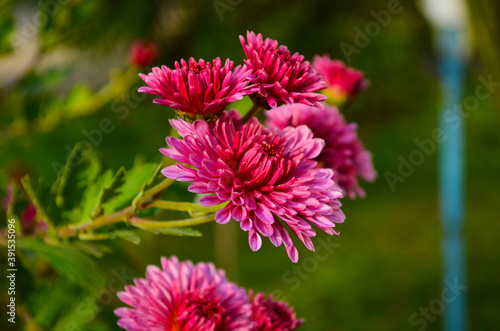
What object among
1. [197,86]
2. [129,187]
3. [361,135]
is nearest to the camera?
[197,86]

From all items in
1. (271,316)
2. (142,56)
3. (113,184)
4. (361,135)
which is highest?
(361,135)

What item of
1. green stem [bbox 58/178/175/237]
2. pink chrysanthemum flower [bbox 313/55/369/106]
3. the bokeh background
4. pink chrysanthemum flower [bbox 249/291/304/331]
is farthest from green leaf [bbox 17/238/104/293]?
the bokeh background

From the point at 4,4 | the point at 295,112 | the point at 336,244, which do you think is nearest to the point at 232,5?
the point at 336,244

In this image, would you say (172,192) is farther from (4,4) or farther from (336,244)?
(336,244)

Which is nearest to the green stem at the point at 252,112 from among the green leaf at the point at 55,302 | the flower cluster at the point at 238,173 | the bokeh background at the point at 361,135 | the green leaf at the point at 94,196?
the flower cluster at the point at 238,173

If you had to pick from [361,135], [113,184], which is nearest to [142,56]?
[113,184]

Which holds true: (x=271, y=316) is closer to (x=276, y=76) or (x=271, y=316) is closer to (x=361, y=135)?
(x=276, y=76)
